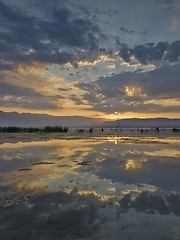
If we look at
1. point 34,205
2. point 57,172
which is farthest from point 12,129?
point 34,205

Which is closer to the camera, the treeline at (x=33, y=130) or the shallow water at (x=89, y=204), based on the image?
the shallow water at (x=89, y=204)

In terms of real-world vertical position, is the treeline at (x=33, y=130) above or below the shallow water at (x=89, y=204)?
above

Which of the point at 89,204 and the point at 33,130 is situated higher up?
the point at 33,130

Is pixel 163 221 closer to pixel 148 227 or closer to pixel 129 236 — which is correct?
pixel 148 227

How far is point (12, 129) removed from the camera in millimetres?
44312

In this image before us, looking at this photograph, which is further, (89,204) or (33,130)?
(33,130)

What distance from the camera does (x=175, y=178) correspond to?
6867 millimetres

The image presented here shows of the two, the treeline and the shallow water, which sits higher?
the treeline

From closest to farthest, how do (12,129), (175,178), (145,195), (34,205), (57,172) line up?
1. (34,205)
2. (145,195)
3. (175,178)
4. (57,172)
5. (12,129)

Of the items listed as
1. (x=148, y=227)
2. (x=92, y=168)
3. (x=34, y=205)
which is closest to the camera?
(x=148, y=227)

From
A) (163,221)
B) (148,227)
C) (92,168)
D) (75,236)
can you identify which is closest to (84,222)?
(75,236)

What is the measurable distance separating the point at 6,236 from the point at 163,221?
137 inches

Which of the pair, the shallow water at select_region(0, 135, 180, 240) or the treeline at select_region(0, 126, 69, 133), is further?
the treeline at select_region(0, 126, 69, 133)

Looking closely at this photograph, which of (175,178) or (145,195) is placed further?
(175,178)
